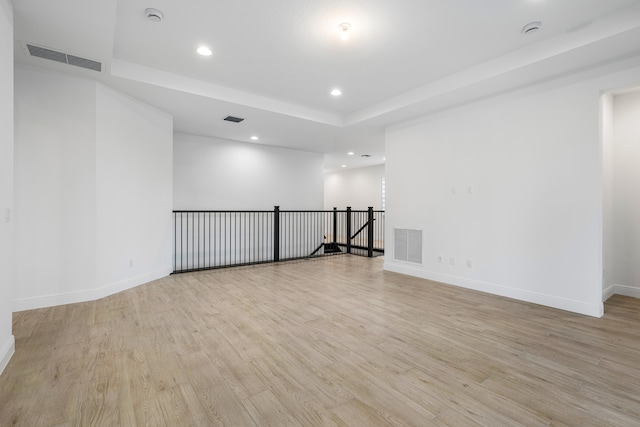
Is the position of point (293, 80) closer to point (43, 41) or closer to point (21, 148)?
point (43, 41)

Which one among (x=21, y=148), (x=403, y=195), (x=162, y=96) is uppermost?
(x=162, y=96)

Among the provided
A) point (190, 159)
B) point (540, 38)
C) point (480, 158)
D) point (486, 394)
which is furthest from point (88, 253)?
point (540, 38)

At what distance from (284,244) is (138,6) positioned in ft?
20.2

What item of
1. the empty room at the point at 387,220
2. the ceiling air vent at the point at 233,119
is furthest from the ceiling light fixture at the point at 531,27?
the ceiling air vent at the point at 233,119

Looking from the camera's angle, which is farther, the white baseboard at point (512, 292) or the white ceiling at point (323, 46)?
the white baseboard at point (512, 292)

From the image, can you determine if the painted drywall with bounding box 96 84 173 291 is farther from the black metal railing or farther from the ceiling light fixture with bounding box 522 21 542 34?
the ceiling light fixture with bounding box 522 21 542 34

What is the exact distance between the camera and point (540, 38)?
3.13 m

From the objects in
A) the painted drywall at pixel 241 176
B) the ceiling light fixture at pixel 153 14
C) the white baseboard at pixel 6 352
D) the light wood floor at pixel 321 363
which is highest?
the ceiling light fixture at pixel 153 14

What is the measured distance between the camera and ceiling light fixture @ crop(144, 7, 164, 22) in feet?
8.93

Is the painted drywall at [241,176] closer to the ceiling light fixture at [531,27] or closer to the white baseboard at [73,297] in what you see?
the white baseboard at [73,297]

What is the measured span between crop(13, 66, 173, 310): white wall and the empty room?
2cm

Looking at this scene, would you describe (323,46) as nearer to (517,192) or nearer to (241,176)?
(517,192)

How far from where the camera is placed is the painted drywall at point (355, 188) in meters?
12.1

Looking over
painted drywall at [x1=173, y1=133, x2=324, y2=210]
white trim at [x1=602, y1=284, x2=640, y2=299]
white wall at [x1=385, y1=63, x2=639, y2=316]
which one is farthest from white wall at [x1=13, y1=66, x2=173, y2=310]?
white trim at [x1=602, y1=284, x2=640, y2=299]
